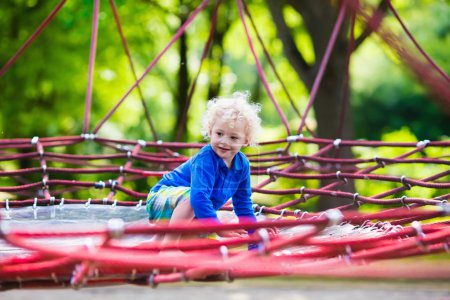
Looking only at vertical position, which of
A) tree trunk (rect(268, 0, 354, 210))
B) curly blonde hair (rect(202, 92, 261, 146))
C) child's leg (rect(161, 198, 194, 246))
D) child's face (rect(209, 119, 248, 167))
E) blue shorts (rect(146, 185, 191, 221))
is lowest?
child's leg (rect(161, 198, 194, 246))

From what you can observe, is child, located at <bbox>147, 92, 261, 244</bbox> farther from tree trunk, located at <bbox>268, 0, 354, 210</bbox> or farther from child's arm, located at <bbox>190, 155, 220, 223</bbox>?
tree trunk, located at <bbox>268, 0, 354, 210</bbox>

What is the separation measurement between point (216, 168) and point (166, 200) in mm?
163

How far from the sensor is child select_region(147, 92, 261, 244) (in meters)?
1.79

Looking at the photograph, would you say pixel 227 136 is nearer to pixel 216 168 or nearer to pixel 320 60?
pixel 216 168

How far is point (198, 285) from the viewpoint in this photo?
21.3 ft

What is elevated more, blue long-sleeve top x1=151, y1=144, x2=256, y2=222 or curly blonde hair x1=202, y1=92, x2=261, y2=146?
curly blonde hair x1=202, y1=92, x2=261, y2=146

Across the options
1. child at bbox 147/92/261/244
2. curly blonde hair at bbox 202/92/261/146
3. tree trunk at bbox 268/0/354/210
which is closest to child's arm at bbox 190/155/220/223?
child at bbox 147/92/261/244

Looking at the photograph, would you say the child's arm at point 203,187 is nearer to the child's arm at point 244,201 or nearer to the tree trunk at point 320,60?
the child's arm at point 244,201

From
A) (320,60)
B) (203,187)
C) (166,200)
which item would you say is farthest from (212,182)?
(320,60)

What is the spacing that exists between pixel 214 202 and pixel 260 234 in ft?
1.56

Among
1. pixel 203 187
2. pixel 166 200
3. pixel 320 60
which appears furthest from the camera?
pixel 320 60

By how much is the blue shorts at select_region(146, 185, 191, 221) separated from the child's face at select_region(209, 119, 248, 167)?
138 mm

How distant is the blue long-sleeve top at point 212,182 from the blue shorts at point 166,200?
55mm

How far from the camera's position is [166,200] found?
1.92 meters
